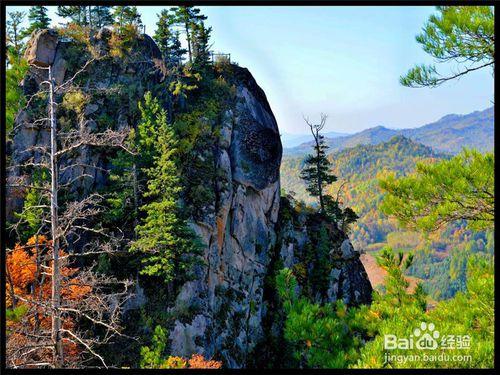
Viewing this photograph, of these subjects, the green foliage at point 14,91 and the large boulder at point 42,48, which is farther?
the large boulder at point 42,48

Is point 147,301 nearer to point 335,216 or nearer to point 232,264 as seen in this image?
point 232,264

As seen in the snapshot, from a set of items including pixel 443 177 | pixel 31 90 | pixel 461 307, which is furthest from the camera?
pixel 31 90

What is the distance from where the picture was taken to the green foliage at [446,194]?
6324 mm

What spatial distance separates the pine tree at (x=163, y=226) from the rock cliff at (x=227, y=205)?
70.1 inches

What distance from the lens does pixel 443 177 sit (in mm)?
6504

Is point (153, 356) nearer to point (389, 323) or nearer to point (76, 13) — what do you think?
point (389, 323)

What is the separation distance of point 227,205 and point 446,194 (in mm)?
19680

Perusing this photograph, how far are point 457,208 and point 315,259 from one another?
27.4 metres

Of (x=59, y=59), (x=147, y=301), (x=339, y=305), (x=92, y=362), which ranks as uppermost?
(x=59, y=59)

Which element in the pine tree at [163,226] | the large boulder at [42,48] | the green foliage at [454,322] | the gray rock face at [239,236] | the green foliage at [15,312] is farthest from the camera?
the large boulder at [42,48]

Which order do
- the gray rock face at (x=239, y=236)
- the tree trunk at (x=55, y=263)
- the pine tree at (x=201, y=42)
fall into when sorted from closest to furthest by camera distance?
1. the tree trunk at (x=55, y=263)
2. the gray rock face at (x=239, y=236)
3. the pine tree at (x=201, y=42)

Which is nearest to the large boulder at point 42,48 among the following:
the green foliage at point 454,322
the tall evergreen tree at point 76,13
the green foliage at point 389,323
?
the tall evergreen tree at point 76,13

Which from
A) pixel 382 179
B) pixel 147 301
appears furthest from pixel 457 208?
pixel 147 301

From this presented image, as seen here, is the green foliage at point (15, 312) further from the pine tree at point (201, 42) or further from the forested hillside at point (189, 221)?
the pine tree at point (201, 42)
